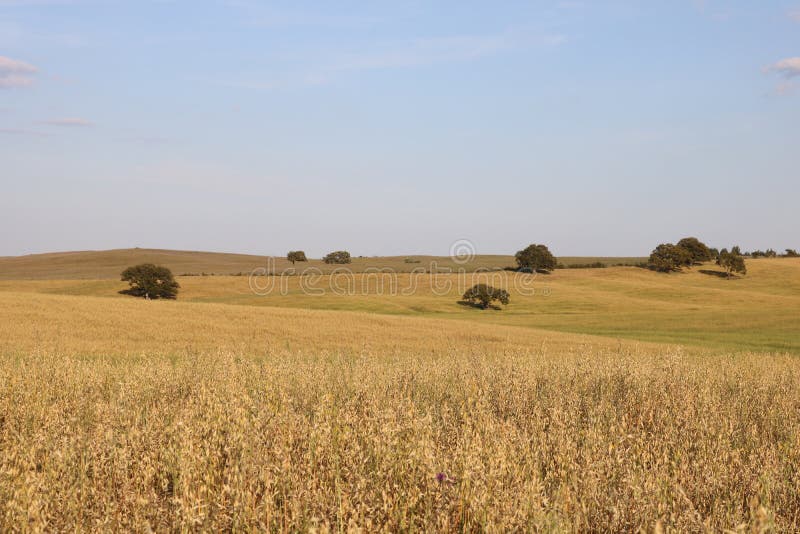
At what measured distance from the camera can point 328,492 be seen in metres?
4.03

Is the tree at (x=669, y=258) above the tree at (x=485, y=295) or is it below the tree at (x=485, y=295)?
above

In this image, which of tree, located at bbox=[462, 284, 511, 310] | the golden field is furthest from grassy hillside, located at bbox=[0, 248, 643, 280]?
the golden field

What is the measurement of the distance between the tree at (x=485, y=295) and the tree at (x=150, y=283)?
2940 centimetres

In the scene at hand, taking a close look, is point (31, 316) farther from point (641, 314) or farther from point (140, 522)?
point (641, 314)

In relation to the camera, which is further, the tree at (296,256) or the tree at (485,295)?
the tree at (296,256)

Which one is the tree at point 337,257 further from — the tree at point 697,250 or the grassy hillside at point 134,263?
the tree at point 697,250

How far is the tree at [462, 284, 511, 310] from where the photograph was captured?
5584cm

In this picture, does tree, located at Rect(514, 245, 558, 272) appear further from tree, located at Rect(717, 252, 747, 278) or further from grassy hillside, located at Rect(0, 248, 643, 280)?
tree, located at Rect(717, 252, 747, 278)

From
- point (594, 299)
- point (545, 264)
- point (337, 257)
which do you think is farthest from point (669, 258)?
point (337, 257)

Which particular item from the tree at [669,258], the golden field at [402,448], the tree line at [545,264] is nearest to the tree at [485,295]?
the tree line at [545,264]

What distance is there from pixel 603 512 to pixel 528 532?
30.9 inches

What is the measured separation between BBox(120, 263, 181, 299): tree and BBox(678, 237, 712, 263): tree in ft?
232

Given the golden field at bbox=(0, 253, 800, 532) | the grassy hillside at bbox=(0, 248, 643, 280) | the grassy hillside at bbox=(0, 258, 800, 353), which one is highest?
the grassy hillside at bbox=(0, 248, 643, 280)

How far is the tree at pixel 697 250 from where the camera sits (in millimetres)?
88887
